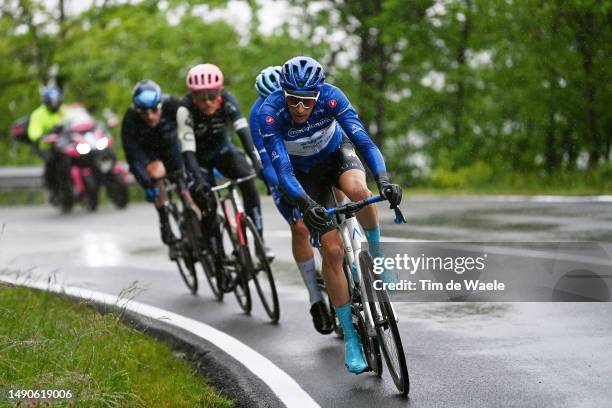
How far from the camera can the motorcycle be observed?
20312 mm

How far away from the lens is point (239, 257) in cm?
877

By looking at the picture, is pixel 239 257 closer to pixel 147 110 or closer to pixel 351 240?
pixel 147 110

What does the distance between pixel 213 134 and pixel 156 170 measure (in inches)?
53.0

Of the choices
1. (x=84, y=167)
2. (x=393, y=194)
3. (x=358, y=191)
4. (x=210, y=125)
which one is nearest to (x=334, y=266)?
(x=358, y=191)

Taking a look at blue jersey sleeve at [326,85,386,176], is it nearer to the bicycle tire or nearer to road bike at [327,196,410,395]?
road bike at [327,196,410,395]

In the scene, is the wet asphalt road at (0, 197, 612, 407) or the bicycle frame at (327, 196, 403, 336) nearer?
the wet asphalt road at (0, 197, 612, 407)

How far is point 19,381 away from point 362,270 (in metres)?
2.00

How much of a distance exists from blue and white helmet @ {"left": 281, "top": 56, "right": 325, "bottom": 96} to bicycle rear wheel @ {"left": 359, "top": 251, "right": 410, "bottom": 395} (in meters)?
1.03

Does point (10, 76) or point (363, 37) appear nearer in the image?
point (363, 37)

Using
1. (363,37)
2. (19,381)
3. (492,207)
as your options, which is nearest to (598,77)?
(492,207)

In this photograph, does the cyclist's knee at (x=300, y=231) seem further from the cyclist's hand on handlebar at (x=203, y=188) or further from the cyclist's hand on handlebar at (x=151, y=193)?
the cyclist's hand on handlebar at (x=151, y=193)

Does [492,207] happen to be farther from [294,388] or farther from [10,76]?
[10,76]

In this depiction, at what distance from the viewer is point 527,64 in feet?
64.4

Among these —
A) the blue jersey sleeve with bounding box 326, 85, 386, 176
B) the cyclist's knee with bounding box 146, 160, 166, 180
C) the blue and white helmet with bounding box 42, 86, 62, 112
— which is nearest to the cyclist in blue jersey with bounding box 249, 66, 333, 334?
the blue jersey sleeve with bounding box 326, 85, 386, 176
